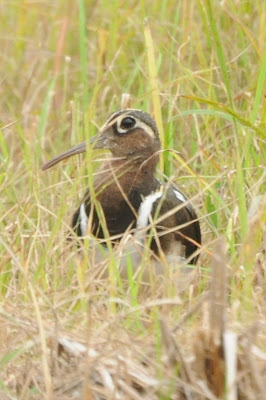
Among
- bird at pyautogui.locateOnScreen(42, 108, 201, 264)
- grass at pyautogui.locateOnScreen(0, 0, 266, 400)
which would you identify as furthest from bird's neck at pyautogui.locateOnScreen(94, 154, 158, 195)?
grass at pyautogui.locateOnScreen(0, 0, 266, 400)

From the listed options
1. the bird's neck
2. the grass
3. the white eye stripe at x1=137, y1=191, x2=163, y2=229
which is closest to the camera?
the grass

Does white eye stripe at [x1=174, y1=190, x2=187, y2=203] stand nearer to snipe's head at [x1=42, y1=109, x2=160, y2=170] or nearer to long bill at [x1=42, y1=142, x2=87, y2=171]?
snipe's head at [x1=42, y1=109, x2=160, y2=170]

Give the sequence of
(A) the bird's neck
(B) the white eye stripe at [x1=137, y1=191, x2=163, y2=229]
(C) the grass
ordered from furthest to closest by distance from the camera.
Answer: (A) the bird's neck → (B) the white eye stripe at [x1=137, y1=191, x2=163, y2=229] → (C) the grass

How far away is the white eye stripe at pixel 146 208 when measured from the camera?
11.9 feet

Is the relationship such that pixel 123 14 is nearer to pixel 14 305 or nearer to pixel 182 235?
pixel 182 235

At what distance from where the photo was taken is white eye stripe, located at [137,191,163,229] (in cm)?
362

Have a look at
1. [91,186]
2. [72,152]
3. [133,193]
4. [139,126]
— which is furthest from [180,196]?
[91,186]

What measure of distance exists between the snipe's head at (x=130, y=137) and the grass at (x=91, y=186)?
7 centimetres

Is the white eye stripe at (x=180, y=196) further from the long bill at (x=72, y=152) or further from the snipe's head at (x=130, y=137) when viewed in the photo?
the long bill at (x=72, y=152)

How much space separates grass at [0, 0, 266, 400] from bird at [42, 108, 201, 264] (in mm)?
71

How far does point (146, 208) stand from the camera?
3.69 meters

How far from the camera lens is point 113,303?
296cm

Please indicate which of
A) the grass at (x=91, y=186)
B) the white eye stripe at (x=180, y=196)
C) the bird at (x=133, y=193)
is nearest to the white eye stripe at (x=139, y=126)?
the bird at (x=133, y=193)

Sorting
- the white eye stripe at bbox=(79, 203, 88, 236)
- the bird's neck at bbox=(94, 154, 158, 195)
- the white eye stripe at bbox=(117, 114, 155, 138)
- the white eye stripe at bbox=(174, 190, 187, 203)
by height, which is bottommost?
the white eye stripe at bbox=(79, 203, 88, 236)
